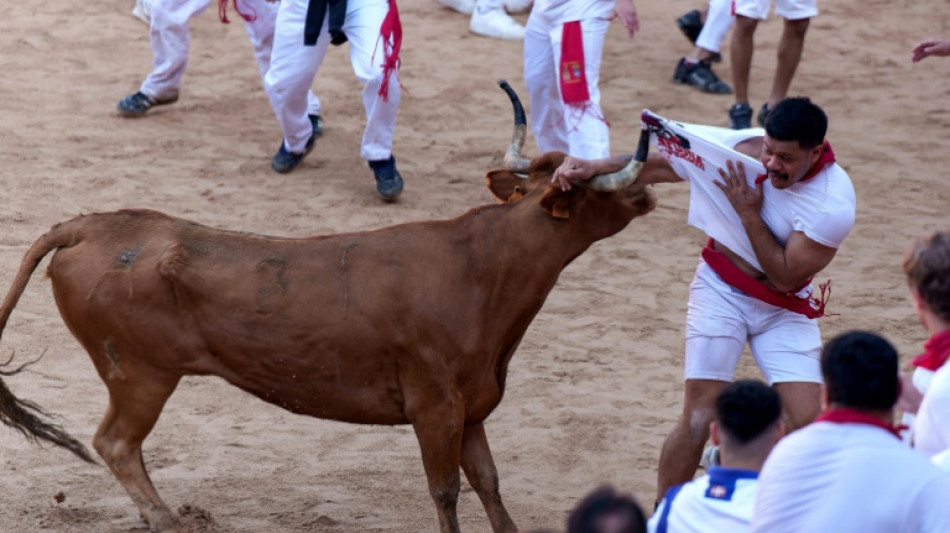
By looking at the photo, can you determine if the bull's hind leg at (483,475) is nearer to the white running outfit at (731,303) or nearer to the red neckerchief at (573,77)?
the white running outfit at (731,303)

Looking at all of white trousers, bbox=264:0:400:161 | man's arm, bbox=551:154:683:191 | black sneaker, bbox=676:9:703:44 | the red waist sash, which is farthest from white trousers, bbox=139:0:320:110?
the red waist sash

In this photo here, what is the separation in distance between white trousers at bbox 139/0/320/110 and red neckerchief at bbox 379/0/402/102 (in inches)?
58.2

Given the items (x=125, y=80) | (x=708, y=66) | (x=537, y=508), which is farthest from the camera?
(x=708, y=66)

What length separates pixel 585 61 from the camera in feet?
32.1

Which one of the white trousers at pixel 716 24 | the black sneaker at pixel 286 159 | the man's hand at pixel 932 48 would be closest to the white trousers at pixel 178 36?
the black sneaker at pixel 286 159

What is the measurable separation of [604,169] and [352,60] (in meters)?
4.36

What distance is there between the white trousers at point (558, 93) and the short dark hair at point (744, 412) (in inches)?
241

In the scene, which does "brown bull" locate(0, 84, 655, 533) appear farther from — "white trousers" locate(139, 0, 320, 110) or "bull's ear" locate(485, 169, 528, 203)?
"white trousers" locate(139, 0, 320, 110)

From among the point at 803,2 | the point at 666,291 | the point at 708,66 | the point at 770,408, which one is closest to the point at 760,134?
the point at 770,408

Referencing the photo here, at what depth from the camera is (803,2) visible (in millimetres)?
11305

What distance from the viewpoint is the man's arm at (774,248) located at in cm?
555

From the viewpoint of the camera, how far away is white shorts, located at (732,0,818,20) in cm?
1133

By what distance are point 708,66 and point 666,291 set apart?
4.72 metres

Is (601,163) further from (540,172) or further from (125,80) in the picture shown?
(125,80)
